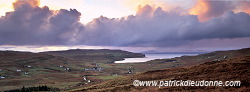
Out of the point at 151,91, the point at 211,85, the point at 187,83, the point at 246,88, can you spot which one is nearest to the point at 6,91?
the point at 151,91

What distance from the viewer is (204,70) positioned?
201ft

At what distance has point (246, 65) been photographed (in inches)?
2303

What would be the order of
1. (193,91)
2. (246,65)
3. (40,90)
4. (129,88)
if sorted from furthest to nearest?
1. (40,90)
2. (246,65)
3. (129,88)
4. (193,91)

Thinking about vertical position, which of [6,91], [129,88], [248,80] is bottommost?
[6,91]

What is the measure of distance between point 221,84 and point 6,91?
9570 cm

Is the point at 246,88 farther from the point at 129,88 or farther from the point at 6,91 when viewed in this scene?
the point at 6,91

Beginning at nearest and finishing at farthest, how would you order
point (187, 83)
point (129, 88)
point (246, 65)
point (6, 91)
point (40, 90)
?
1. point (187, 83)
2. point (129, 88)
3. point (246, 65)
4. point (40, 90)
5. point (6, 91)

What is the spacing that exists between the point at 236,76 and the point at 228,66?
12.3 metres

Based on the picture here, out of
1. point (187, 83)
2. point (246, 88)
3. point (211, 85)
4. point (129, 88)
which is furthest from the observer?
point (129, 88)

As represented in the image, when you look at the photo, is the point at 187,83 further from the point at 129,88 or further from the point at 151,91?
the point at 129,88

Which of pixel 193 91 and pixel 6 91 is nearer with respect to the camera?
pixel 193 91

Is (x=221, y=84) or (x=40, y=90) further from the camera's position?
(x=40, y=90)

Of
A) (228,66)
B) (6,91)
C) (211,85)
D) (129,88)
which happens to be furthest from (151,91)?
(6,91)

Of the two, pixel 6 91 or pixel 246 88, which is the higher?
pixel 246 88
